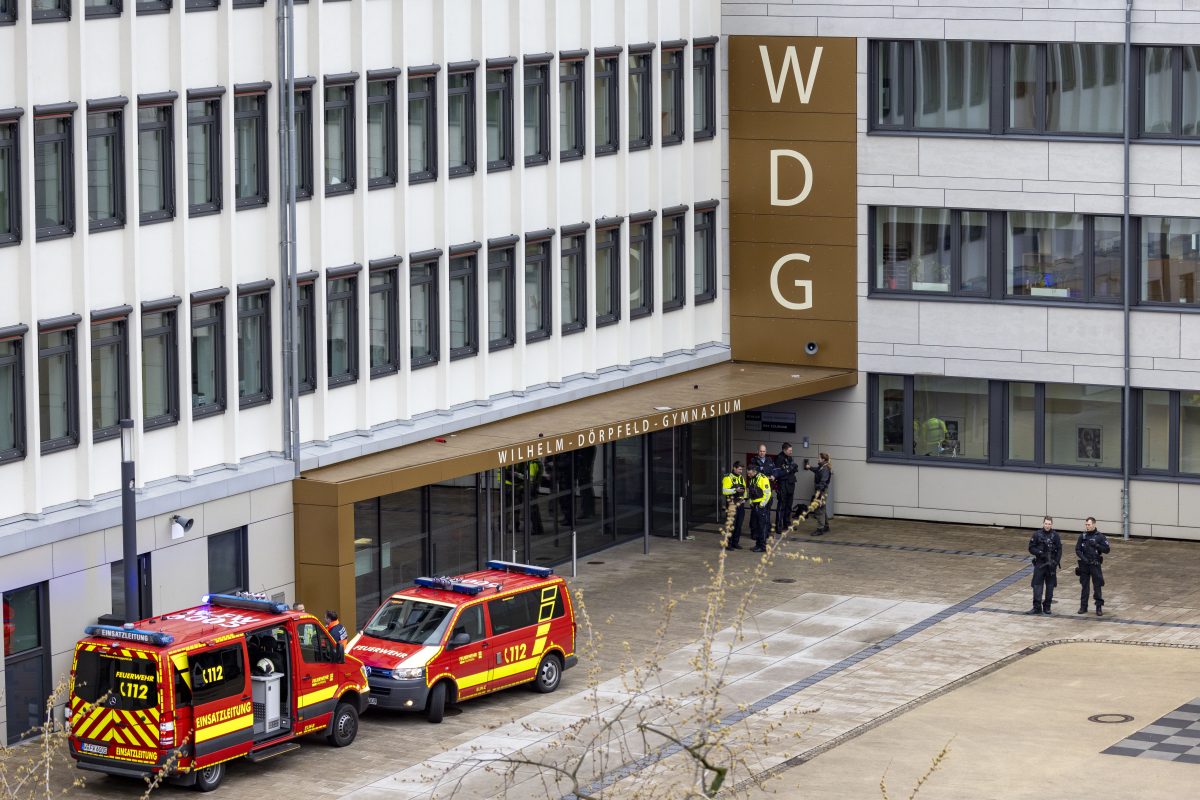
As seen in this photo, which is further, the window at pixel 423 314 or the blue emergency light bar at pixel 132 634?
the window at pixel 423 314

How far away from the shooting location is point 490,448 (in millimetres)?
36094

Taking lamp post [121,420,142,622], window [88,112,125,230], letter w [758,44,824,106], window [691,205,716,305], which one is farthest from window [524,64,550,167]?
lamp post [121,420,142,622]

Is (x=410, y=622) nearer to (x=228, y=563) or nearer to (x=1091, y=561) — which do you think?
(x=228, y=563)

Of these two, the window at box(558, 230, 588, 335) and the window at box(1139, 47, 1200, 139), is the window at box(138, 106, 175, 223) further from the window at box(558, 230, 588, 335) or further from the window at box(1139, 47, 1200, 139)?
the window at box(1139, 47, 1200, 139)

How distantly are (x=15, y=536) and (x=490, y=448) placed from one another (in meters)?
9.26

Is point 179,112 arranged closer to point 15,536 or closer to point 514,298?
point 15,536

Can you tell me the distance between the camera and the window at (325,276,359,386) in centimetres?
3516

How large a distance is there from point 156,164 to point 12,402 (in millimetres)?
4182

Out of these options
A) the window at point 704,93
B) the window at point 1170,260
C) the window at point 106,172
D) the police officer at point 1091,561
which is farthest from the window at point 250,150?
the window at point 1170,260

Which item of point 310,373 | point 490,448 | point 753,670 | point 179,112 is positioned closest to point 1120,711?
point 753,670

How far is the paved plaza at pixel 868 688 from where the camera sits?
2755cm

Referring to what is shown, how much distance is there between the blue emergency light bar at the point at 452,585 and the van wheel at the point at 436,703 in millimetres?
1359

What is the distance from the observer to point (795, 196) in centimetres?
4484

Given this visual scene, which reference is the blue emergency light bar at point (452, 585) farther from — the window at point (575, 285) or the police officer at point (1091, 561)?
the police officer at point (1091, 561)
